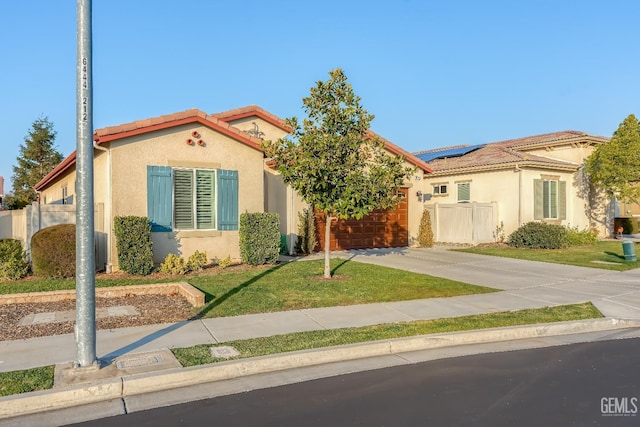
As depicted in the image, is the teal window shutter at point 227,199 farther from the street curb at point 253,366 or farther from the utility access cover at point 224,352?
the street curb at point 253,366

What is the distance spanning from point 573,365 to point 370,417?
314 cm

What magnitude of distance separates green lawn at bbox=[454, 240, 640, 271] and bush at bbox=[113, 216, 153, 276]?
12238mm

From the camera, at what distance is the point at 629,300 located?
33.6ft

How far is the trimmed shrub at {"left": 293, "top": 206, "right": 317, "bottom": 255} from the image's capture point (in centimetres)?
1725

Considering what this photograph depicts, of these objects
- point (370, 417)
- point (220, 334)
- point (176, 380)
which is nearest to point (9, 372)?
point (176, 380)

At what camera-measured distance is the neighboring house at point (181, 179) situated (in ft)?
41.3

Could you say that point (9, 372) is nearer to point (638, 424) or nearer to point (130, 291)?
point (130, 291)

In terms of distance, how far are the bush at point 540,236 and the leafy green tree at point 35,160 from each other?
34363mm

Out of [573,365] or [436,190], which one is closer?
[573,365]

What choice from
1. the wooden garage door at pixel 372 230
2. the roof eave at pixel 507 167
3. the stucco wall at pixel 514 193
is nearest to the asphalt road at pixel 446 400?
the wooden garage door at pixel 372 230

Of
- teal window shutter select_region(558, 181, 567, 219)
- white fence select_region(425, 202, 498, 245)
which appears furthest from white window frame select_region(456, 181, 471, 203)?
teal window shutter select_region(558, 181, 567, 219)

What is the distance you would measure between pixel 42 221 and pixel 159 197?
9.48 feet

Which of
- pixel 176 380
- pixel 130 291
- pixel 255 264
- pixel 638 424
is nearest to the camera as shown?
pixel 638 424

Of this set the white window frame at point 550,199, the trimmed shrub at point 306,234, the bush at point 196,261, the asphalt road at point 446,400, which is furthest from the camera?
the white window frame at point 550,199
